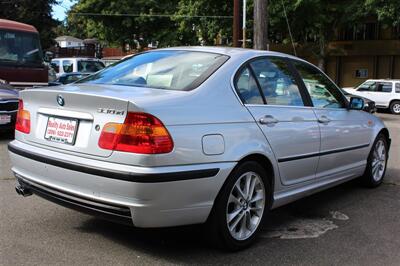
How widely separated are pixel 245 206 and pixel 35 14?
37.2 m

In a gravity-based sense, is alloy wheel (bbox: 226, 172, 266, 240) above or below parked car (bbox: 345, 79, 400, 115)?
above

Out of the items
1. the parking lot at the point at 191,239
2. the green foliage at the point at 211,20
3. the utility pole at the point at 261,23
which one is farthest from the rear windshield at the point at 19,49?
the green foliage at the point at 211,20

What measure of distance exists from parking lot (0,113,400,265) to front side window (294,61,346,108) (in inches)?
44.1

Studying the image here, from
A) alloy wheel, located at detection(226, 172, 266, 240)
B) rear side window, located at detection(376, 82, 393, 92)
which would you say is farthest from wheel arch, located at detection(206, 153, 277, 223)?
rear side window, located at detection(376, 82, 393, 92)

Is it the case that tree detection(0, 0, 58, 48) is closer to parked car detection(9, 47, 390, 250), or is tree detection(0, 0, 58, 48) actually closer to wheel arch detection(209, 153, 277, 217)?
parked car detection(9, 47, 390, 250)

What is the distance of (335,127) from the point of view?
5414 mm

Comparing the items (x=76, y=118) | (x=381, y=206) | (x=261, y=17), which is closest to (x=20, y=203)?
Result: (x=76, y=118)

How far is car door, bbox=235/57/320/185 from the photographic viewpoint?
14.7ft

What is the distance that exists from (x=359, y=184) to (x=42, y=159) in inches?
164

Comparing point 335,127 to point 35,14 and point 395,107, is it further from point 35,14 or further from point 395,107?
point 35,14

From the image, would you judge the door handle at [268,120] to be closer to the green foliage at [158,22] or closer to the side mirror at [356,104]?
the side mirror at [356,104]

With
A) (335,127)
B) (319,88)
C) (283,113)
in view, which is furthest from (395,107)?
(283,113)

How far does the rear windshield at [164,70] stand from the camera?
428cm

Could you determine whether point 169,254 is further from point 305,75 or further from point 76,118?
point 305,75
